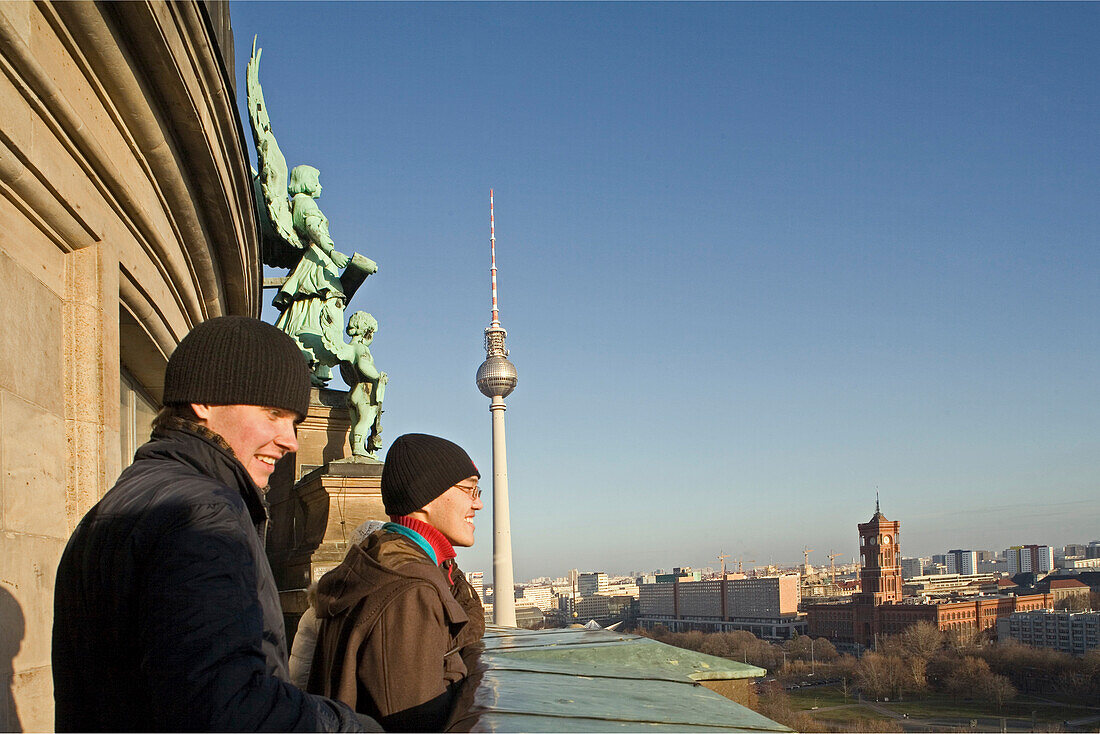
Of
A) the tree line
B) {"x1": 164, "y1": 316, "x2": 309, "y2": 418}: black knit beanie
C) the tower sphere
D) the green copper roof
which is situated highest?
the tower sphere

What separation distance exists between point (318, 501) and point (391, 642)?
7.33 meters

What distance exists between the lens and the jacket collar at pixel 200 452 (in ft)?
6.01

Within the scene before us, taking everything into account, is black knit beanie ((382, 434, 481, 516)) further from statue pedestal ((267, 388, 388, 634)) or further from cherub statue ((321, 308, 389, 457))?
cherub statue ((321, 308, 389, 457))

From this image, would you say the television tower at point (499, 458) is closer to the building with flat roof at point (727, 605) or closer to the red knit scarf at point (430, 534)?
the building with flat roof at point (727, 605)

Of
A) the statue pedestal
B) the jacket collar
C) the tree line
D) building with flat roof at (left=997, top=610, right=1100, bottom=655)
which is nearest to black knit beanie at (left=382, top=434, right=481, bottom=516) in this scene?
the jacket collar

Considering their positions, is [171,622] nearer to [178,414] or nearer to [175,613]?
[175,613]

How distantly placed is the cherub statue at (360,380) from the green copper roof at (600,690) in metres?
6.94

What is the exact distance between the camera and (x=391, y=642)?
2.27 metres

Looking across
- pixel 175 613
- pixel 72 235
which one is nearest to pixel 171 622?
pixel 175 613

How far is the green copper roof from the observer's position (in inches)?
70.1

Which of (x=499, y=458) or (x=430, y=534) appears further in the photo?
(x=499, y=458)

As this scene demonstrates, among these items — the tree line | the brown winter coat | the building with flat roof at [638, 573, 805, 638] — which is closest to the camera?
the brown winter coat

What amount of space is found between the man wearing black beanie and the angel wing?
746 cm

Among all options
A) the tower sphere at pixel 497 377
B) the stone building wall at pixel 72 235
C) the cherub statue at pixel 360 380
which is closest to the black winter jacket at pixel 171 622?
the stone building wall at pixel 72 235
